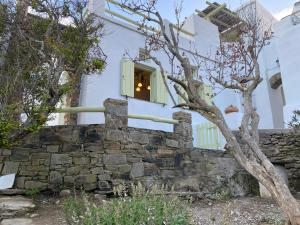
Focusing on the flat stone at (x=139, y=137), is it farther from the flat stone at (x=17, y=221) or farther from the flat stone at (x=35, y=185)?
the flat stone at (x=17, y=221)

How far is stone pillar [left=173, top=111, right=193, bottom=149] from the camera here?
6.75m

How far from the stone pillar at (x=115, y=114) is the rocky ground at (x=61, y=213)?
1.70m

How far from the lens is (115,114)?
19.7 ft

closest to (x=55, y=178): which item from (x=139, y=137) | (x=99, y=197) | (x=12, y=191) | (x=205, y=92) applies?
(x=12, y=191)

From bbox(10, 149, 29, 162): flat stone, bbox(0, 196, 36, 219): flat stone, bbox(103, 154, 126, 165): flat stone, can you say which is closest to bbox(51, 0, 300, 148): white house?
bbox(103, 154, 126, 165): flat stone

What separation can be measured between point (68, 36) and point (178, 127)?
3.04 metres

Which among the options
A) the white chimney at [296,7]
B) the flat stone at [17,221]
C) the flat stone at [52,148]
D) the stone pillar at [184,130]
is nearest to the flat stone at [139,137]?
the stone pillar at [184,130]

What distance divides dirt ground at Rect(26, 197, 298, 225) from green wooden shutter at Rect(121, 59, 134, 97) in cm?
348

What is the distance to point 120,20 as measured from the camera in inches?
344

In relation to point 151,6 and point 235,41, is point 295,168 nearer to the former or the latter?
point 235,41

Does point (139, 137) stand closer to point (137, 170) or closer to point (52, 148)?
point (137, 170)

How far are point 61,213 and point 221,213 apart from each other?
2594 millimetres

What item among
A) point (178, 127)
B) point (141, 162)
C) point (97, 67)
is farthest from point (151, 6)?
point (141, 162)

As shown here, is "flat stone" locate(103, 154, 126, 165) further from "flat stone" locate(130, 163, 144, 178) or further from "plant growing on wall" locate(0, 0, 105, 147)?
"plant growing on wall" locate(0, 0, 105, 147)
